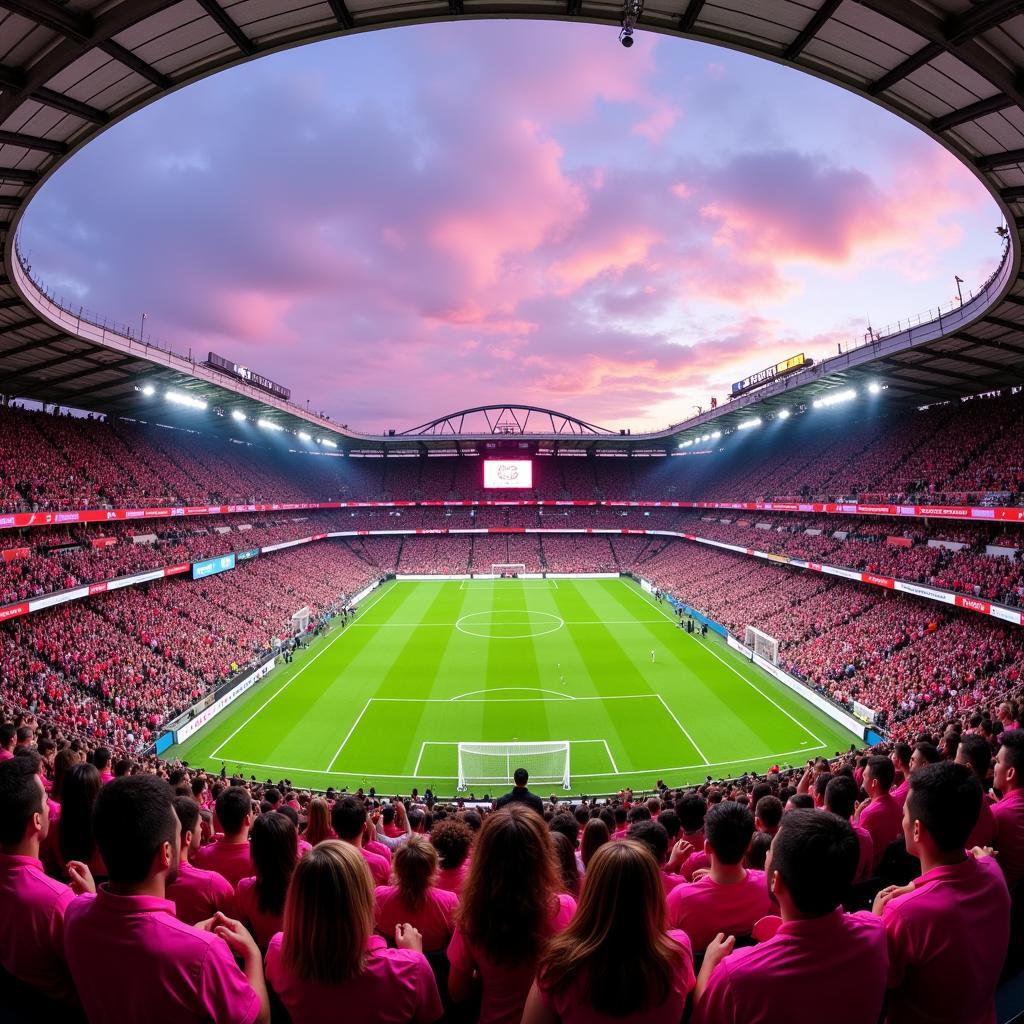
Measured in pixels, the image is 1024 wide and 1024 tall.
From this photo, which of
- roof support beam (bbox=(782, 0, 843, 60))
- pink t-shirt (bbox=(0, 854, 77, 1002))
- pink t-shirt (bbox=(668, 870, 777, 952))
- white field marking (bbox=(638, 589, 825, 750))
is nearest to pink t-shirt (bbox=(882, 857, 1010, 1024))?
pink t-shirt (bbox=(668, 870, 777, 952))

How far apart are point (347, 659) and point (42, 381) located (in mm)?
22060

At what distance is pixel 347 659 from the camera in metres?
36.0

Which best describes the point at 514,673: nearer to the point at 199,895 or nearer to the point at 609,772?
the point at 609,772

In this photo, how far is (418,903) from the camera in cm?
410

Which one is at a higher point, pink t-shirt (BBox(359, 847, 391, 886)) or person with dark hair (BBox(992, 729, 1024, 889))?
A: person with dark hair (BBox(992, 729, 1024, 889))

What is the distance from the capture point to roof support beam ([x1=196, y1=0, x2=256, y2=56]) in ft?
34.3

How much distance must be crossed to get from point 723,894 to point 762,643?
3307cm

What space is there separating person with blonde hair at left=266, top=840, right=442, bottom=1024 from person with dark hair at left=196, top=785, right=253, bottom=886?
3064 mm

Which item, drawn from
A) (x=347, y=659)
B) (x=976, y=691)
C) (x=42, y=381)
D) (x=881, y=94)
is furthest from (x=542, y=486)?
(x=881, y=94)

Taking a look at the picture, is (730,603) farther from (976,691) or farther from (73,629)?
(73,629)

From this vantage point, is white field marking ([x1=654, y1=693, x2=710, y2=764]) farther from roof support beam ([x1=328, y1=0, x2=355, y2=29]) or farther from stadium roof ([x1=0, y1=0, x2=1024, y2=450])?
roof support beam ([x1=328, y1=0, x2=355, y2=29])

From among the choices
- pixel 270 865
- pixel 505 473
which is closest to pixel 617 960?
pixel 270 865

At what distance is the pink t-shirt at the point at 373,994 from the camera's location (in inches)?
102

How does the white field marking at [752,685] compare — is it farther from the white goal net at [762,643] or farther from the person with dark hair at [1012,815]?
the person with dark hair at [1012,815]
